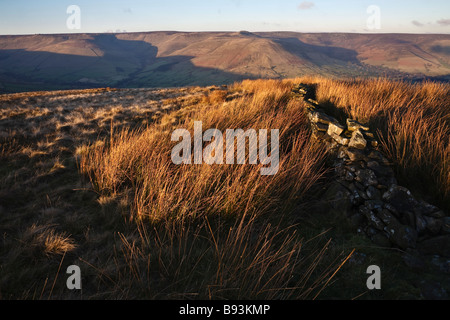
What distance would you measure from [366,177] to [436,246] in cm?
97

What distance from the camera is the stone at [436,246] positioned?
1.99 meters

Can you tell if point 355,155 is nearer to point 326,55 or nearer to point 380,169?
point 380,169

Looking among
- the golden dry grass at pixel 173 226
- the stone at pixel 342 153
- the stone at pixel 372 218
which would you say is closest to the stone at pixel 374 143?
the golden dry grass at pixel 173 226

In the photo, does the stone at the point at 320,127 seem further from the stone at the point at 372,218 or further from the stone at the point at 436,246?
the stone at the point at 436,246

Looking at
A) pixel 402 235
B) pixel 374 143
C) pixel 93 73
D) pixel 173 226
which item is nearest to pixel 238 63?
pixel 93 73

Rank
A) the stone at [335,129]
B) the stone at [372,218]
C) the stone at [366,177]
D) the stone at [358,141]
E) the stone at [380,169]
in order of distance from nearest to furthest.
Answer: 1. the stone at [372,218]
2. the stone at [366,177]
3. the stone at [380,169]
4. the stone at [358,141]
5. the stone at [335,129]

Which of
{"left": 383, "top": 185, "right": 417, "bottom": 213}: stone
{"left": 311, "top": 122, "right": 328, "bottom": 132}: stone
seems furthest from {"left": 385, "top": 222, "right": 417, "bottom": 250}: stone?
{"left": 311, "top": 122, "right": 328, "bottom": 132}: stone

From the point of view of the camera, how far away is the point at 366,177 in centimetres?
278

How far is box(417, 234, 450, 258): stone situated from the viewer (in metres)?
1.99

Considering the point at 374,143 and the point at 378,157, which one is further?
the point at 374,143

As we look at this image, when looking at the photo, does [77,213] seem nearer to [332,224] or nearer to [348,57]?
[332,224]

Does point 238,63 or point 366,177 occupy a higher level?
point 238,63

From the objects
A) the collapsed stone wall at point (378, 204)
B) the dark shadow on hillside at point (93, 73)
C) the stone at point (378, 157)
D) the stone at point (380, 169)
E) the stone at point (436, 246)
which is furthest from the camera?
the dark shadow on hillside at point (93, 73)

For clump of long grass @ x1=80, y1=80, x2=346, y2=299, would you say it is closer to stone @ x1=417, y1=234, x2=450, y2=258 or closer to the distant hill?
stone @ x1=417, y1=234, x2=450, y2=258
